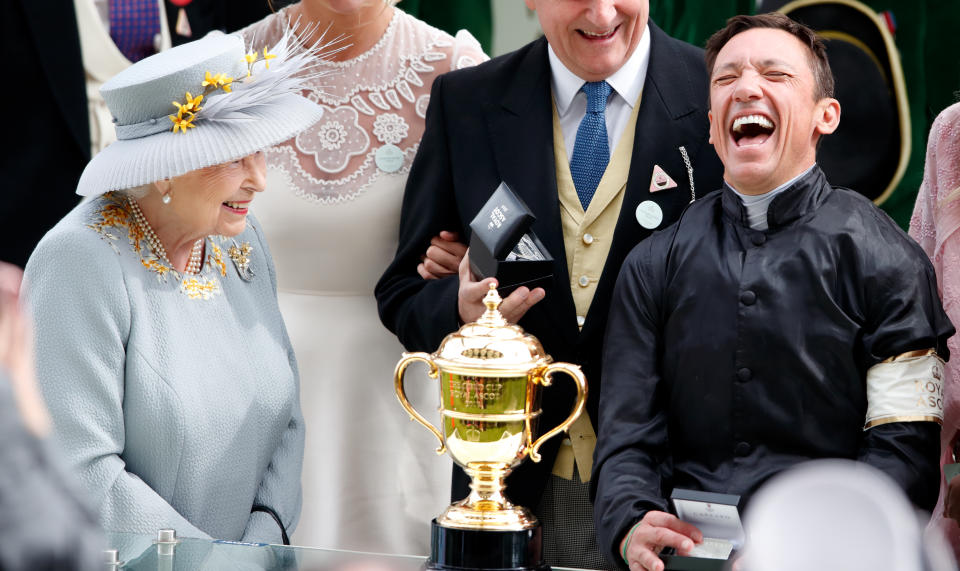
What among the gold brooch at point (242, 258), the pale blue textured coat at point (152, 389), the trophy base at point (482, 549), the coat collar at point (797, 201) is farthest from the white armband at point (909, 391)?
the gold brooch at point (242, 258)

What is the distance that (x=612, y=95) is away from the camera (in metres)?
2.46

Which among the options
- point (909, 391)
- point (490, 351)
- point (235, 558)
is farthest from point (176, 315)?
point (909, 391)

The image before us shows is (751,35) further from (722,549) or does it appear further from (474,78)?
(722,549)

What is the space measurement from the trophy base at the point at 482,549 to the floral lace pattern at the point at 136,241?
820mm

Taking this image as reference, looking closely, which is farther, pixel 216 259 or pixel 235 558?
pixel 216 259

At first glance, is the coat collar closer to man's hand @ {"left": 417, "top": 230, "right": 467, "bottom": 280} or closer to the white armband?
the white armband

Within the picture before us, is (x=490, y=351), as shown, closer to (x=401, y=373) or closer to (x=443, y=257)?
(x=401, y=373)

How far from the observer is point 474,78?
259 centimetres

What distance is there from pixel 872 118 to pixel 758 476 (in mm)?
1915

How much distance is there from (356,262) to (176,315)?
0.80 meters

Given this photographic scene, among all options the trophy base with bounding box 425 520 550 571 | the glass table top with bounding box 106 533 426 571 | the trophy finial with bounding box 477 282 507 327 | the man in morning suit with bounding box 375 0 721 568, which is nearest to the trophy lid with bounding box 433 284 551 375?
the trophy finial with bounding box 477 282 507 327

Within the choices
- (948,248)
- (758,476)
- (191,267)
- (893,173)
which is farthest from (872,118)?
(191,267)

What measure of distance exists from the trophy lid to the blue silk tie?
2.37ft

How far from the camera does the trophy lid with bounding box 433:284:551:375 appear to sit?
170cm
